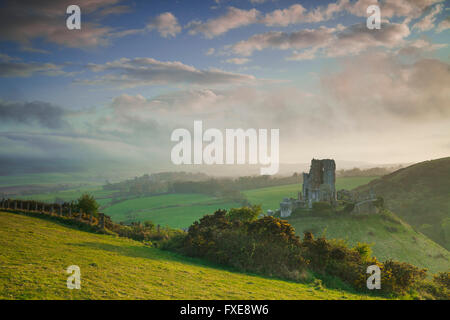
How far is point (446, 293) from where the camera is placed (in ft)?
81.2

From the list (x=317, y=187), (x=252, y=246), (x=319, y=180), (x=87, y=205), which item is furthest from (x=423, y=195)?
(x=87, y=205)

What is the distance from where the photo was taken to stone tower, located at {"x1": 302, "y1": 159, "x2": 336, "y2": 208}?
213 ft

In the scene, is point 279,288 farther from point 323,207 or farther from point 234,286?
point 323,207

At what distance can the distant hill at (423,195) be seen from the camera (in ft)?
219

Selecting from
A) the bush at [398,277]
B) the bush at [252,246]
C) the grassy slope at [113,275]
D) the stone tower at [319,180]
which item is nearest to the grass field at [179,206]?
the stone tower at [319,180]

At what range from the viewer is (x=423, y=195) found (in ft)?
269

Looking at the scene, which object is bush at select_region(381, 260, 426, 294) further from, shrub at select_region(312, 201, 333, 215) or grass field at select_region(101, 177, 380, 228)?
grass field at select_region(101, 177, 380, 228)

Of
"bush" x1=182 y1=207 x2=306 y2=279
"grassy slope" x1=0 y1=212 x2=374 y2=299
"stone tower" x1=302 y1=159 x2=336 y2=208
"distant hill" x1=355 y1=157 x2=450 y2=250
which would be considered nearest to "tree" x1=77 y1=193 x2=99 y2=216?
"grassy slope" x1=0 y1=212 x2=374 y2=299

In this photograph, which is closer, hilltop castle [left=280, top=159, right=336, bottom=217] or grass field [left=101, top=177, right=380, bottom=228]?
hilltop castle [left=280, top=159, right=336, bottom=217]

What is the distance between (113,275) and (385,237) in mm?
48407

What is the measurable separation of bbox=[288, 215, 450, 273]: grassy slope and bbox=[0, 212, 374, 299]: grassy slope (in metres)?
31.3

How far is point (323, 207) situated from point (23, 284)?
5377cm

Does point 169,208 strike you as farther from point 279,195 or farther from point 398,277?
point 398,277
